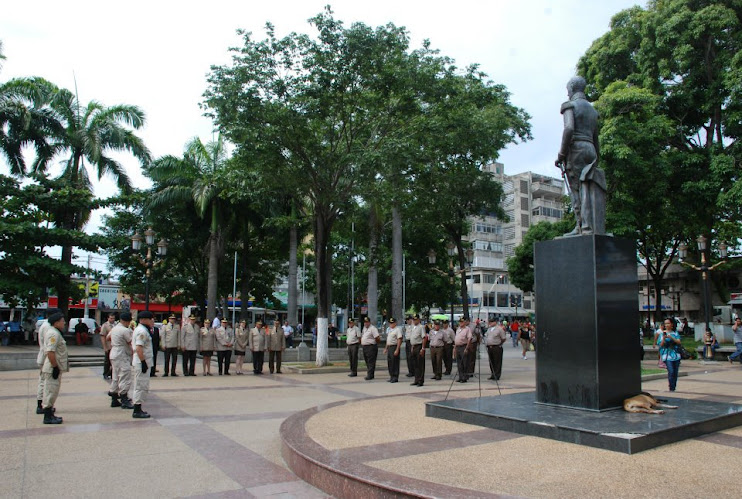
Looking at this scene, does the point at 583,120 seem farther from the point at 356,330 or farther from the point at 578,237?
the point at 356,330

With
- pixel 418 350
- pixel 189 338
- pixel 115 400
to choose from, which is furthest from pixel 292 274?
pixel 115 400

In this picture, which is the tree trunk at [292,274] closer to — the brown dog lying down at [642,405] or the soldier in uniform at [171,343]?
the soldier in uniform at [171,343]

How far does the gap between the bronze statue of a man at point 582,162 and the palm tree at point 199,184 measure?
2052 cm

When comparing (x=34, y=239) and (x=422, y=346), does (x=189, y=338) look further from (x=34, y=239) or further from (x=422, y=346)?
(x=34, y=239)

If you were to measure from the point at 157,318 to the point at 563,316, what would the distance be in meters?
50.9

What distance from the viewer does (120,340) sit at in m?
9.79

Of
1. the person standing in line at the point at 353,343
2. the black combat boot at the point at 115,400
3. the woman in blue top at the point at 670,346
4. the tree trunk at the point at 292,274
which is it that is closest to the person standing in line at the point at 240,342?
the person standing in line at the point at 353,343

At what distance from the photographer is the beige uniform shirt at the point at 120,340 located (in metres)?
9.73

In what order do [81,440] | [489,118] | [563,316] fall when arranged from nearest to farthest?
[81,440], [563,316], [489,118]

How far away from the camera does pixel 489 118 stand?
2248 cm

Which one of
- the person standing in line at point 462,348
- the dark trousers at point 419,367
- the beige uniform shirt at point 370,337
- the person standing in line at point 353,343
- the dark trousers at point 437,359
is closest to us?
the dark trousers at point 419,367

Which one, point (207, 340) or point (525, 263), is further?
point (525, 263)

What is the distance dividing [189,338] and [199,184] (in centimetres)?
1277

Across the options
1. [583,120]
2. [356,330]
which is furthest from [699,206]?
[583,120]
